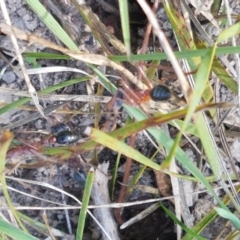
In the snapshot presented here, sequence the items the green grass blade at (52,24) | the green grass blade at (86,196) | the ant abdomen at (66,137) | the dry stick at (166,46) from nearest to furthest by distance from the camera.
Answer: the dry stick at (166,46), the green grass blade at (86,196), the green grass blade at (52,24), the ant abdomen at (66,137)

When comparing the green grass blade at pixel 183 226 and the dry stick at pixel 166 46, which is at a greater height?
the dry stick at pixel 166 46

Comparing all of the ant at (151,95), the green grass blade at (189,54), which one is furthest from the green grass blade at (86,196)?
the green grass blade at (189,54)

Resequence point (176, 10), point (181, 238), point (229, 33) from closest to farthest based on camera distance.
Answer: point (229, 33) < point (176, 10) < point (181, 238)

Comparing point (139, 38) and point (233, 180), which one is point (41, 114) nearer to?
point (139, 38)

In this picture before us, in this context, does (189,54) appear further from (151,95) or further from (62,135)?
(62,135)

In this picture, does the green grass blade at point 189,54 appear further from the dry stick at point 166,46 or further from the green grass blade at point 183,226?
the green grass blade at point 183,226

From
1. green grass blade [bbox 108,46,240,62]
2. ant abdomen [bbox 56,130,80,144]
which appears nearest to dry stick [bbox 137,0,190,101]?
green grass blade [bbox 108,46,240,62]

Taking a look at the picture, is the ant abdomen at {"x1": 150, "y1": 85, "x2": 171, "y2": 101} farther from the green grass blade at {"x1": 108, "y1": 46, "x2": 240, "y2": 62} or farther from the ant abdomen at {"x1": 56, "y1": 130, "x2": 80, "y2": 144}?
the ant abdomen at {"x1": 56, "y1": 130, "x2": 80, "y2": 144}

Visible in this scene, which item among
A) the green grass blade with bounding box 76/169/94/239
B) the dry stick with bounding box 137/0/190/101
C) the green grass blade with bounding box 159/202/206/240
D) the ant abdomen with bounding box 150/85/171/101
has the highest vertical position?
the dry stick with bounding box 137/0/190/101

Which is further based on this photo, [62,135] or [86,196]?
[62,135]

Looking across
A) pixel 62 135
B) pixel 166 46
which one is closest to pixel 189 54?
pixel 166 46

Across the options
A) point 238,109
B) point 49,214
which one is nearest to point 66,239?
point 49,214
